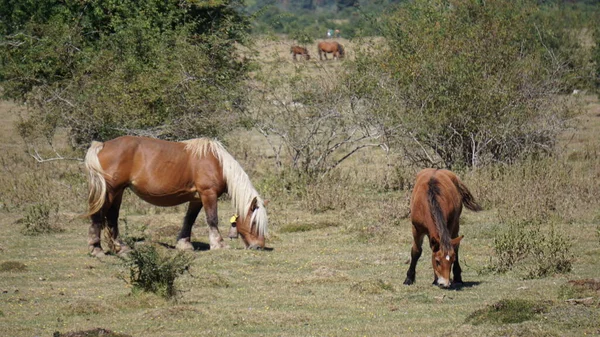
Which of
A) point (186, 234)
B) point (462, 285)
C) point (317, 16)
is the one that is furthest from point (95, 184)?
point (317, 16)

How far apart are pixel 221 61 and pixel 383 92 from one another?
454cm

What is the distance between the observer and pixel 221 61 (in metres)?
21.0

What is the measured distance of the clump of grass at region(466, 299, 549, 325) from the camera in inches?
328

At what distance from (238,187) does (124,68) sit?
7.67 metres

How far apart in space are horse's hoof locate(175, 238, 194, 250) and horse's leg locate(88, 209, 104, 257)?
1.12 m

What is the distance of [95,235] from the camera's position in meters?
12.7

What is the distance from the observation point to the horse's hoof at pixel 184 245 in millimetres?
13039

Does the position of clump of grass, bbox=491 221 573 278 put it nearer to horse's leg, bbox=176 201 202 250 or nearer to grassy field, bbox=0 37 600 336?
grassy field, bbox=0 37 600 336

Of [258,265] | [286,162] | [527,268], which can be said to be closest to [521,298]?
[527,268]

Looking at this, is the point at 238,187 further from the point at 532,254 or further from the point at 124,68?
the point at 124,68

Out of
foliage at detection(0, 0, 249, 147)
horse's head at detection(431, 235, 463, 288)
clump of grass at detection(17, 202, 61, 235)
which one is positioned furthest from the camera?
foliage at detection(0, 0, 249, 147)

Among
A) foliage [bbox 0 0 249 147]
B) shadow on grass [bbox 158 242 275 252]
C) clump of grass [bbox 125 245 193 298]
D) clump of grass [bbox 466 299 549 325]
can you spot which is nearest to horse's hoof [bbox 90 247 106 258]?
shadow on grass [bbox 158 242 275 252]

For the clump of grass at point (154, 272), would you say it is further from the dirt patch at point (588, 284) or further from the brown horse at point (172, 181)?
the dirt patch at point (588, 284)

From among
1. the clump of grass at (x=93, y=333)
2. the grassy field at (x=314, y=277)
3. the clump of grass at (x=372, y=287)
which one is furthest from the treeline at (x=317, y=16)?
the clump of grass at (x=93, y=333)
